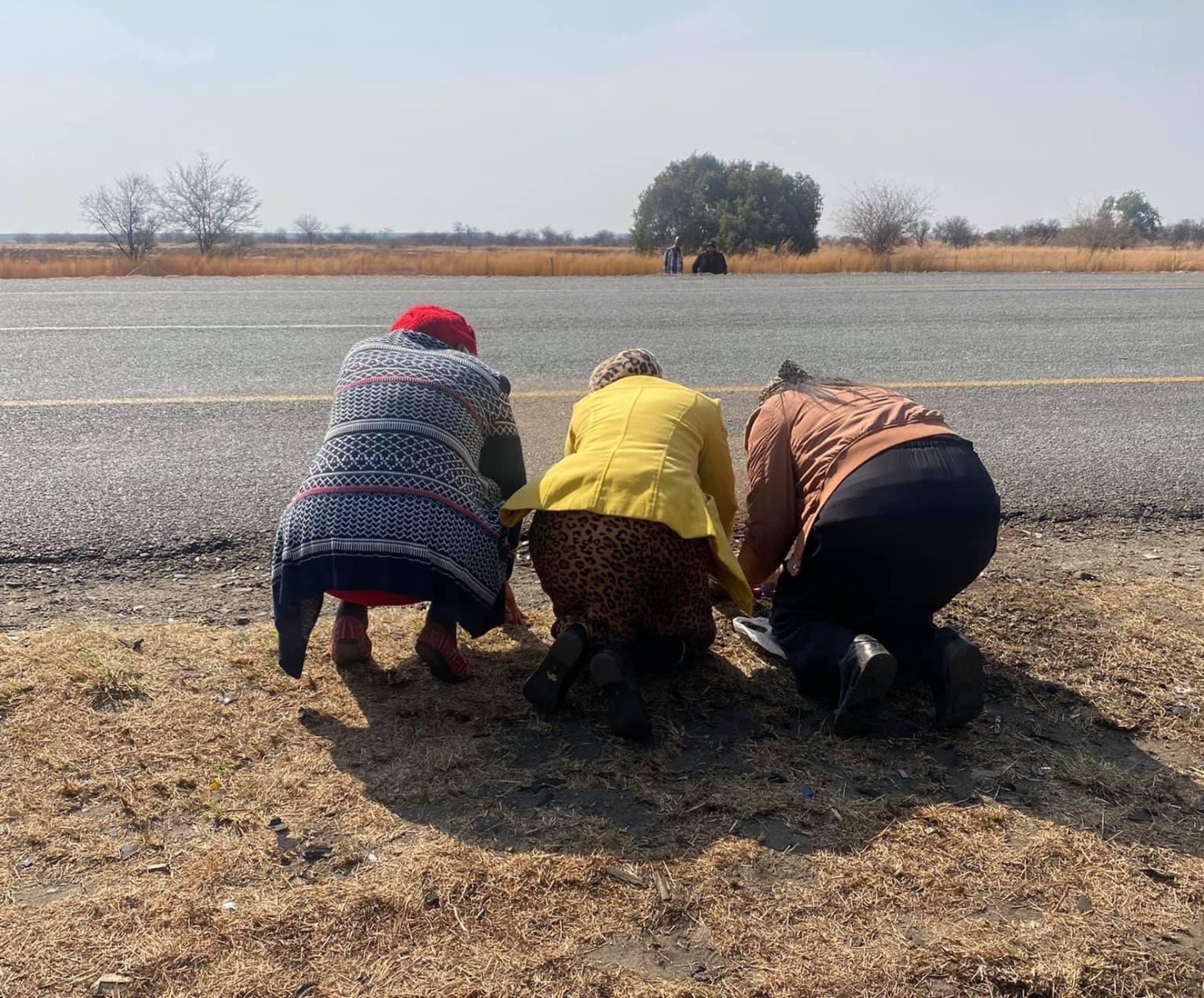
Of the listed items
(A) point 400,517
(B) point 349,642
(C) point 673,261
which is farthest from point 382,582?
(C) point 673,261

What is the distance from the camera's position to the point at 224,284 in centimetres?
1556

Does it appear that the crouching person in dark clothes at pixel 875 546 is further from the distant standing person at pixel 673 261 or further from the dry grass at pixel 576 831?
the distant standing person at pixel 673 261

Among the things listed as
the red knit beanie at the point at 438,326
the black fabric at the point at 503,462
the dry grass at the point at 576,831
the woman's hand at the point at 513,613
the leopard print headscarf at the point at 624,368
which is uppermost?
the red knit beanie at the point at 438,326

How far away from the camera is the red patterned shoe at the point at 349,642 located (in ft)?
10.1

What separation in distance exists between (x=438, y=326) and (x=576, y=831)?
197cm

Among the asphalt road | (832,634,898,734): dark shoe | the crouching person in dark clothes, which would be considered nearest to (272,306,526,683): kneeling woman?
the crouching person in dark clothes

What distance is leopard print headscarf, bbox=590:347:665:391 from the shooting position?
11.2 ft

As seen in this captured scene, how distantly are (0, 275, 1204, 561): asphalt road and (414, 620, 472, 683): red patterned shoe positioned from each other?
1558mm

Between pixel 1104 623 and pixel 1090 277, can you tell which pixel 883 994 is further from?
pixel 1090 277

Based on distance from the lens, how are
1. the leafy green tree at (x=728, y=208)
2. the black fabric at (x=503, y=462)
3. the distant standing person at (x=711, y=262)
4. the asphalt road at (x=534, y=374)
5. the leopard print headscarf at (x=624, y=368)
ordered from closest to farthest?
the black fabric at (x=503, y=462) < the leopard print headscarf at (x=624, y=368) < the asphalt road at (x=534, y=374) < the distant standing person at (x=711, y=262) < the leafy green tree at (x=728, y=208)

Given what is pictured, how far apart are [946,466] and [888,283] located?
47.3 ft

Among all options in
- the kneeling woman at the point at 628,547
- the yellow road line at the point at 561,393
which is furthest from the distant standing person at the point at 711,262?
the kneeling woman at the point at 628,547

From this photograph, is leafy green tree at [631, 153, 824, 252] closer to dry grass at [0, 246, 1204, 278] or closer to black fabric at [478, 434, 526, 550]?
dry grass at [0, 246, 1204, 278]

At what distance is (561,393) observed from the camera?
6.71 metres
